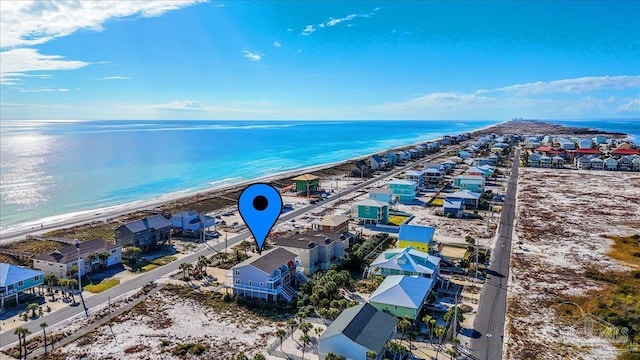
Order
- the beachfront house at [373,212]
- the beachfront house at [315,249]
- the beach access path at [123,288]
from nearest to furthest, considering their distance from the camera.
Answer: the beach access path at [123,288]
the beachfront house at [315,249]
the beachfront house at [373,212]

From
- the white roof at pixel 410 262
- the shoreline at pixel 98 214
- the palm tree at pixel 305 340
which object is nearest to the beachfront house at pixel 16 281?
the shoreline at pixel 98 214

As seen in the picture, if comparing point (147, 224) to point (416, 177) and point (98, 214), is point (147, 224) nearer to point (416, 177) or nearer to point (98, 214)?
point (98, 214)

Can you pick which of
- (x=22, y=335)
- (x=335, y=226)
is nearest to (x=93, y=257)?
(x=22, y=335)

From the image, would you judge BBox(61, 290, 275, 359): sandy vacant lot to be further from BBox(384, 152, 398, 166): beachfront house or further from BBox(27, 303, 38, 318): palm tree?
BBox(384, 152, 398, 166): beachfront house

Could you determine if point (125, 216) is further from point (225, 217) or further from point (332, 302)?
point (332, 302)

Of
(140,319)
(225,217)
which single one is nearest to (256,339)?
(140,319)

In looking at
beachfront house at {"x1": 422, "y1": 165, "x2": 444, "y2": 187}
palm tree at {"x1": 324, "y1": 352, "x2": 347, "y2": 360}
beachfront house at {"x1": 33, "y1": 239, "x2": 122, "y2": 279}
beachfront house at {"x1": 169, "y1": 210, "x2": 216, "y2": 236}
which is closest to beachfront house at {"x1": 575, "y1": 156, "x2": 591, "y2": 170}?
beachfront house at {"x1": 422, "y1": 165, "x2": 444, "y2": 187}

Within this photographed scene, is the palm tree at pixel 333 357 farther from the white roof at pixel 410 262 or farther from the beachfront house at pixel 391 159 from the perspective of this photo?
the beachfront house at pixel 391 159
